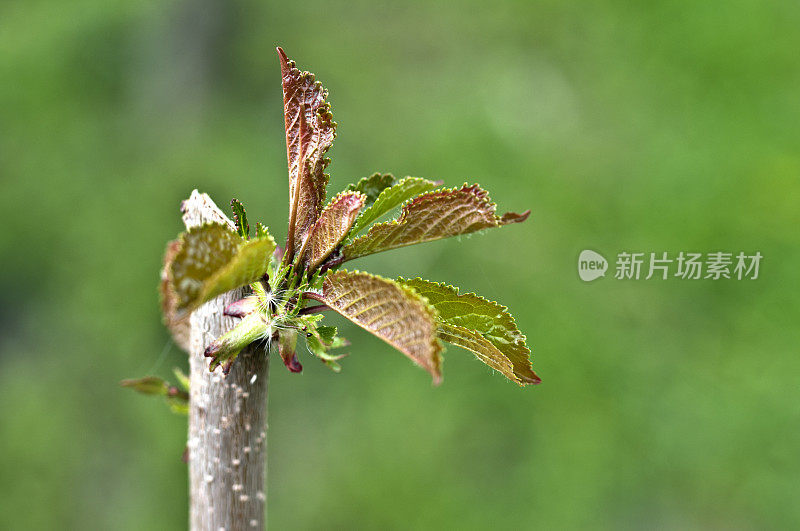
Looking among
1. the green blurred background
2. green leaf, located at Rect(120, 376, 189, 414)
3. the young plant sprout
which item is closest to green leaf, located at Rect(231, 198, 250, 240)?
the young plant sprout

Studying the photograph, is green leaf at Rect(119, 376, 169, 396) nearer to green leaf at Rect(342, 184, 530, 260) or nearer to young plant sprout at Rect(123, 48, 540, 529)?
young plant sprout at Rect(123, 48, 540, 529)

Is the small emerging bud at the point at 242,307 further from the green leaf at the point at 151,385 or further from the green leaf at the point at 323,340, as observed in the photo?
the green leaf at the point at 151,385

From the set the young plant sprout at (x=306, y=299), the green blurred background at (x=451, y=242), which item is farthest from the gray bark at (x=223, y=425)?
the green blurred background at (x=451, y=242)

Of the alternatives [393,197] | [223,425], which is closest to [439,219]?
[393,197]

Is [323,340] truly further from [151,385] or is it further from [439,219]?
[151,385]

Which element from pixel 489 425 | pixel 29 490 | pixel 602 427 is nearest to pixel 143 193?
pixel 29 490
